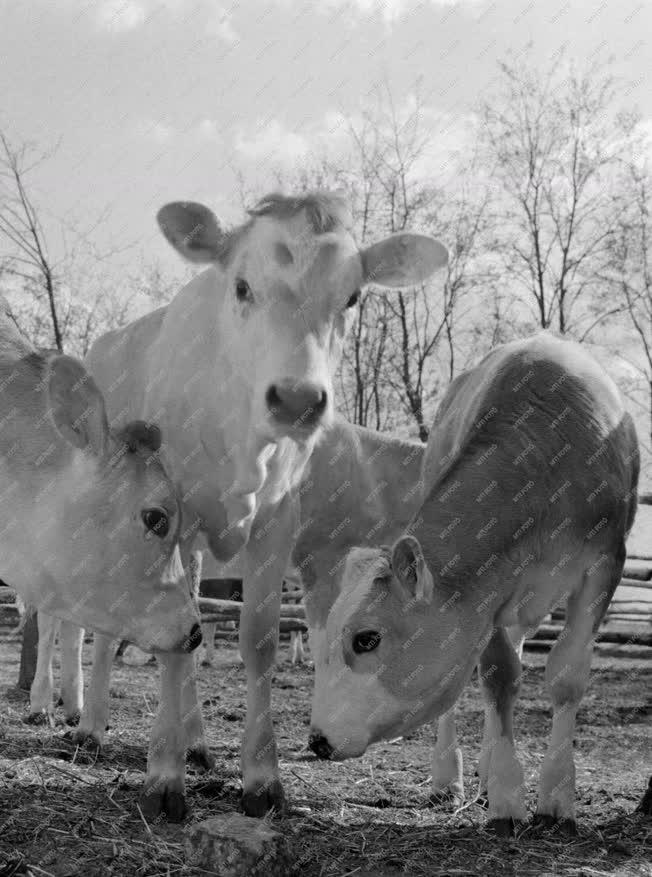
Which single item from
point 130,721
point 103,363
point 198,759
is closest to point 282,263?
point 103,363

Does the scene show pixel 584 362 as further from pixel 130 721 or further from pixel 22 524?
pixel 130 721

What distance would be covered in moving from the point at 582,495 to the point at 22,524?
89.5 inches

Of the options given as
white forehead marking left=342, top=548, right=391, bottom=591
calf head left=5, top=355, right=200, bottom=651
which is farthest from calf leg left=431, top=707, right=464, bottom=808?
calf head left=5, top=355, right=200, bottom=651

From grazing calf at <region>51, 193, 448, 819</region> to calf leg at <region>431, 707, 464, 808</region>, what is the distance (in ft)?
3.27

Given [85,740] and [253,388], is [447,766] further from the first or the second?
[253,388]

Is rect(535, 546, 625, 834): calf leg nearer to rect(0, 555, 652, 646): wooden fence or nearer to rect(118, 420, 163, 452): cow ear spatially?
rect(118, 420, 163, 452): cow ear

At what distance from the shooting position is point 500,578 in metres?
3.89

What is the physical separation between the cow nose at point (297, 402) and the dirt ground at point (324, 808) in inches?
60.6

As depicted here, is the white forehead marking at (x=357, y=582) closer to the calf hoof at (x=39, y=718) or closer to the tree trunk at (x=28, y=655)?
the calf hoof at (x=39, y=718)

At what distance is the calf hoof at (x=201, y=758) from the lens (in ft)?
17.0

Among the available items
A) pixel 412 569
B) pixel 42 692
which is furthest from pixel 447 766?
pixel 42 692

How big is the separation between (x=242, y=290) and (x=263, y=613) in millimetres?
1475

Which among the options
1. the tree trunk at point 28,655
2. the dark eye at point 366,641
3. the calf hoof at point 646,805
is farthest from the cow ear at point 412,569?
the tree trunk at point 28,655

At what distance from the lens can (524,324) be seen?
18438 mm
